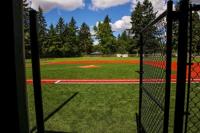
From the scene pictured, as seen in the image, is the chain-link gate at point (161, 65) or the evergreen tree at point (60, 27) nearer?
the chain-link gate at point (161, 65)

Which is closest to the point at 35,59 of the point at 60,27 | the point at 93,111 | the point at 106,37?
the point at 93,111

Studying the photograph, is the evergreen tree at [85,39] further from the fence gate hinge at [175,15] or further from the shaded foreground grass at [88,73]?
the fence gate hinge at [175,15]

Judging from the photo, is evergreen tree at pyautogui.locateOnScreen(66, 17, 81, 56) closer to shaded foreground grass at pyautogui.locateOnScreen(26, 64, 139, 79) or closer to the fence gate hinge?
shaded foreground grass at pyautogui.locateOnScreen(26, 64, 139, 79)

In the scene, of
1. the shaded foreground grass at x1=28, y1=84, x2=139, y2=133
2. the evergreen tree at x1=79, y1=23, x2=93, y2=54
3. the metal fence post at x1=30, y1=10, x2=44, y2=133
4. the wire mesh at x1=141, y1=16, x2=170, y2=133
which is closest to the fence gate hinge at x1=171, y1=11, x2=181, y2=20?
the wire mesh at x1=141, y1=16, x2=170, y2=133

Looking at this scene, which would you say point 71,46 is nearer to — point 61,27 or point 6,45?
point 61,27

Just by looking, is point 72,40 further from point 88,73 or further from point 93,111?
point 93,111

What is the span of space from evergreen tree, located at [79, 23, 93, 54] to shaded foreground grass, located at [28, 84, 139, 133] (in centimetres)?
8099

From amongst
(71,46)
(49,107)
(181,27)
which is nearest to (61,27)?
(71,46)

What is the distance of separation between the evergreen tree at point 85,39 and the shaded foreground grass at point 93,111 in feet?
266

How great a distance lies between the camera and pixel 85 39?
9500cm

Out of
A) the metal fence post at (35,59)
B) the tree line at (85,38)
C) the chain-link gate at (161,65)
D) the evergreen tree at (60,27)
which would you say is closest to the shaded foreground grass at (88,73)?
the chain-link gate at (161,65)

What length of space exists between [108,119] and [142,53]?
7.25 ft

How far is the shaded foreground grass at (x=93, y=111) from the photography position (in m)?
6.16

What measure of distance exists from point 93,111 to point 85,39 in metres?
88.2
